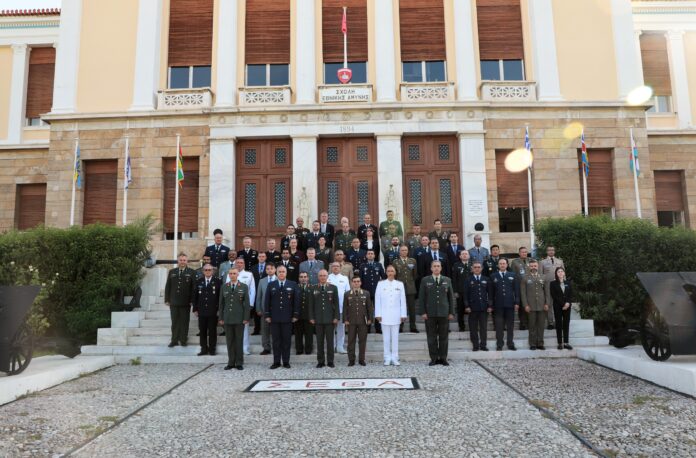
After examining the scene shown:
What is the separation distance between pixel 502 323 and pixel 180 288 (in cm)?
658

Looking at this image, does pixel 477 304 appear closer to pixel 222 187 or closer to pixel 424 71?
pixel 222 187

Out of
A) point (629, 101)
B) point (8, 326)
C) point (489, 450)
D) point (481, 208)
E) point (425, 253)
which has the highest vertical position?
point (629, 101)

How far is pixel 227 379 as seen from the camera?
28.0 ft

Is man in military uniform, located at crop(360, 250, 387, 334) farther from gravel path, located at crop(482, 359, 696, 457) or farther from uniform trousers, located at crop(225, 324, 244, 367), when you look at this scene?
gravel path, located at crop(482, 359, 696, 457)

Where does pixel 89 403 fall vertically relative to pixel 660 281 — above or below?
below

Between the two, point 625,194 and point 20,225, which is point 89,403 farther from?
point 20,225

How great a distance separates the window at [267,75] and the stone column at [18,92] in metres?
10.8

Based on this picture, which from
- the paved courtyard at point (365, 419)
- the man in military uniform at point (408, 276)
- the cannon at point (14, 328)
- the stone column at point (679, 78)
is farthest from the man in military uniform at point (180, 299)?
the stone column at point (679, 78)

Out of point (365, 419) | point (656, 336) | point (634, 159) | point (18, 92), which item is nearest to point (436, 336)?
point (656, 336)

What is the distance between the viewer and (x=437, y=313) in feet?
32.0

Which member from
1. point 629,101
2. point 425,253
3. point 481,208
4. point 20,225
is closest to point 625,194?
point 629,101

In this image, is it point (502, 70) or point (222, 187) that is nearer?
point (222, 187)

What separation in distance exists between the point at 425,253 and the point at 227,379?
17.2 ft

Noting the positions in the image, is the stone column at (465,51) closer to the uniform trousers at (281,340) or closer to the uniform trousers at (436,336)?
the uniform trousers at (436,336)
